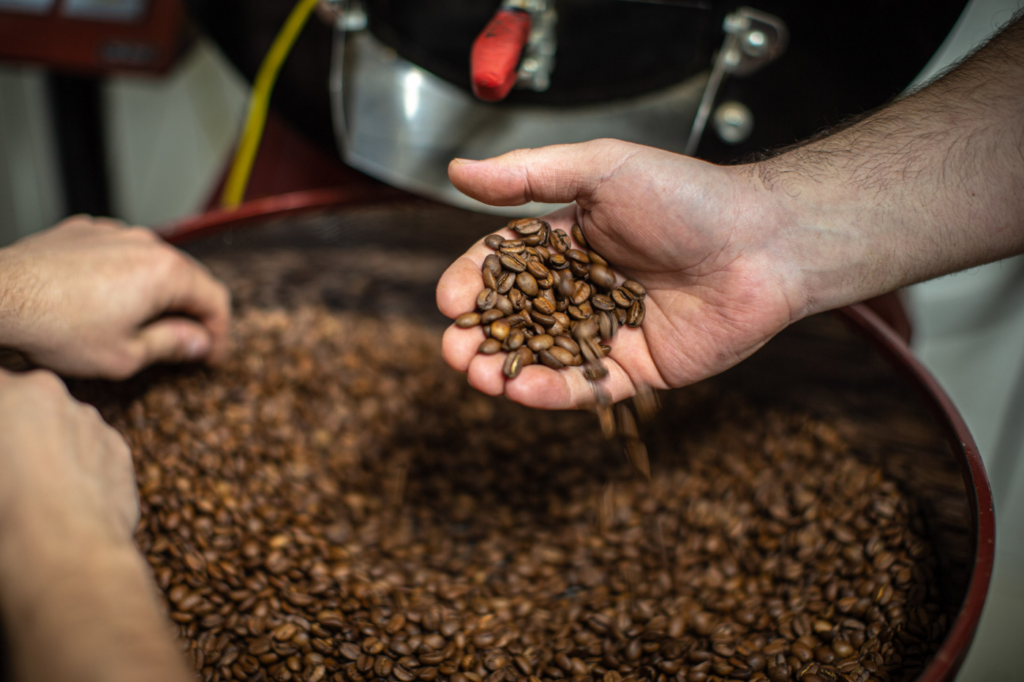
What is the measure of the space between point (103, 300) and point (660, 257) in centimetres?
81

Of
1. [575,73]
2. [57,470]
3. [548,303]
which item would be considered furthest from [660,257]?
[57,470]

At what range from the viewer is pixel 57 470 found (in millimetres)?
674

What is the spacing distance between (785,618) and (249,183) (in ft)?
4.84

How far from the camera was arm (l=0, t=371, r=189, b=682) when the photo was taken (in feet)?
1.80

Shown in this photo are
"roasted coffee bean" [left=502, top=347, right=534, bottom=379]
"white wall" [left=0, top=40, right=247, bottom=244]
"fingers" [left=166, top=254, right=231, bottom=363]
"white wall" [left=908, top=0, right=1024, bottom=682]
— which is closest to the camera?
"roasted coffee bean" [left=502, top=347, right=534, bottom=379]

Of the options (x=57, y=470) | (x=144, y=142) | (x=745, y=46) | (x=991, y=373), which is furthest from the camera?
(x=144, y=142)

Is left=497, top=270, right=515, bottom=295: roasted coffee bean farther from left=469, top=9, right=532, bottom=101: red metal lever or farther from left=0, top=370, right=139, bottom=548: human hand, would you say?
left=0, top=370, right=139, bottom=548: human hand

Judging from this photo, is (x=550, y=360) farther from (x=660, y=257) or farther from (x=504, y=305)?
(x=660, y=257)

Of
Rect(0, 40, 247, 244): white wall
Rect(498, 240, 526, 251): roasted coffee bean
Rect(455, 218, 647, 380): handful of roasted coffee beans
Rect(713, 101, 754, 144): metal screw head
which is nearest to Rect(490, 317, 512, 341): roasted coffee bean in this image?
Rect(455, 218, 647, 380): handful of roasted coffee beans

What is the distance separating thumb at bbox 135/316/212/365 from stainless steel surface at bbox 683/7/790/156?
0.96 metres

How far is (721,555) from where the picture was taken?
106 cm

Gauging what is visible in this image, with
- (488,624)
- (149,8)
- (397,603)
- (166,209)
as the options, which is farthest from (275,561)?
(166,209)

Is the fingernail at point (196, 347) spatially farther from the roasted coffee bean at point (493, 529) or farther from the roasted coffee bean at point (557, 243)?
the roasted coffee bean at point (557, 243)

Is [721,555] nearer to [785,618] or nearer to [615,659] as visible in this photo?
[785,618]
